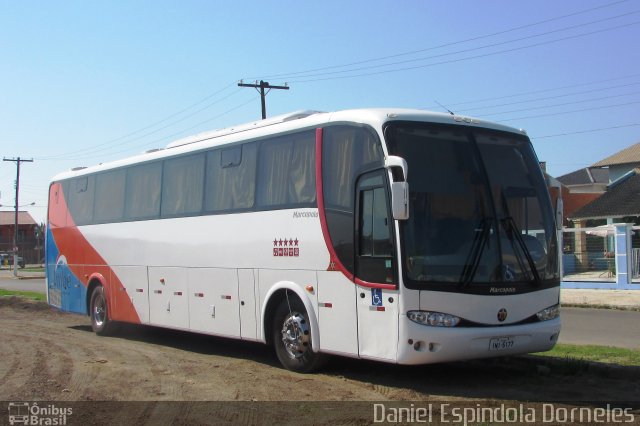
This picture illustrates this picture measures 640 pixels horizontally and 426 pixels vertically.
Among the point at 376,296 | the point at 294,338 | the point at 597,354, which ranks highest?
the point at 376,296

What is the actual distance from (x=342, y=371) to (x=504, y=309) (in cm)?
253

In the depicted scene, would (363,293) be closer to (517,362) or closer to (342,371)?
(342,371)

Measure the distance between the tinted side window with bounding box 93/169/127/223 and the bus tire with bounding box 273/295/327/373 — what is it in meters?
6.01

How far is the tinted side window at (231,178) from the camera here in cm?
1110

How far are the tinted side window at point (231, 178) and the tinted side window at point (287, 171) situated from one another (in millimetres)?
257

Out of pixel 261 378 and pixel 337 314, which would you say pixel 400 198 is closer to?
pixel 337 314

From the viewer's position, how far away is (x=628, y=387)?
327 inches

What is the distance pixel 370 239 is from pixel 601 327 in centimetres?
893

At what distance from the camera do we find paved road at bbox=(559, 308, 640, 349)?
42.0 feet

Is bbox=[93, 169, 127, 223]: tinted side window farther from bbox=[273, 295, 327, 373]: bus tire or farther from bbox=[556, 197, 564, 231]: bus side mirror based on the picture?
bbox=[556, 197, 564, 231]: bus side mirror

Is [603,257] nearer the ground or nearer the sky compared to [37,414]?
nearer the sky

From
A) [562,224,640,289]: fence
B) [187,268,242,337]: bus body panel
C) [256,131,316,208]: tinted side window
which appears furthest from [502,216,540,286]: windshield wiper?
[562,224,640,289]: fence

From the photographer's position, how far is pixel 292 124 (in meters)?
10.4

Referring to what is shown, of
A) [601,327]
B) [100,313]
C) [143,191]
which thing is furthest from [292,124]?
[601,327]
